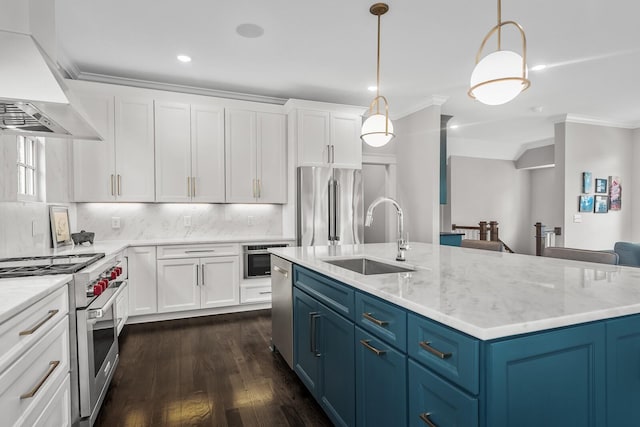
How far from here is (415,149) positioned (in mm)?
5289

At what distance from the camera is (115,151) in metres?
3.88

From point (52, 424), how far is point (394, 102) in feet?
16.0

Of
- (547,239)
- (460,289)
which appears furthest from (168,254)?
(547,239)

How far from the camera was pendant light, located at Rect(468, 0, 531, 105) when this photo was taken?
70.4 inches

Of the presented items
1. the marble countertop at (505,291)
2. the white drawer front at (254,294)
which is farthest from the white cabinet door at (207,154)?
the marble countertop at (505,291)

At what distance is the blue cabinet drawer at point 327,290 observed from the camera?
1690 millimetres

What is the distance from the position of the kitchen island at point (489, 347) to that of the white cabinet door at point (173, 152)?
296 centimetres

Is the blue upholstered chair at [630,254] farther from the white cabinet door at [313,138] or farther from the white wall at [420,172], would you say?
the white cabinet door at [313,138]

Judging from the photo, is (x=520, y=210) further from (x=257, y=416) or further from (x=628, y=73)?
(x=257, y=416)

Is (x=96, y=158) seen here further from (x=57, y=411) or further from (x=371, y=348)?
(x=371, y=348)

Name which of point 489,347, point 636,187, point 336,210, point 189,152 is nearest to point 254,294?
point 336,210

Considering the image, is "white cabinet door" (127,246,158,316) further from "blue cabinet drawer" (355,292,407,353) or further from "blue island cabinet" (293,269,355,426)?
"blue cabinet drawer" (355,292,407,353)

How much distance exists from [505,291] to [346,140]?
3.71 metres

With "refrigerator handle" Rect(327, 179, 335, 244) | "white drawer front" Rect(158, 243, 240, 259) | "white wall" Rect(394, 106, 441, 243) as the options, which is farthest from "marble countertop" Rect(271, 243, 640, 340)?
"white wall" Rect(394, 106, 441, 243)
